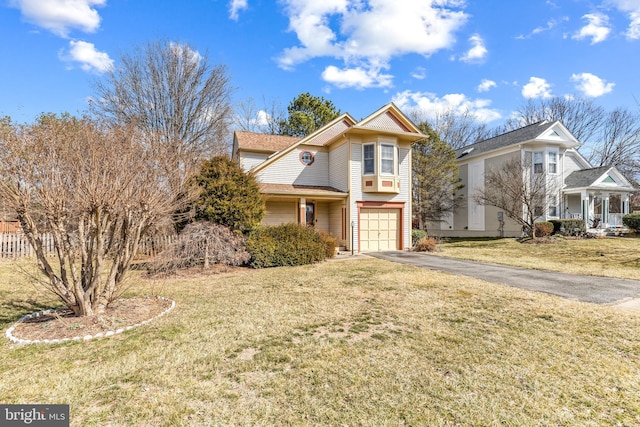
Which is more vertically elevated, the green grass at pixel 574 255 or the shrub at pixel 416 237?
the shrub at pixel 416 237

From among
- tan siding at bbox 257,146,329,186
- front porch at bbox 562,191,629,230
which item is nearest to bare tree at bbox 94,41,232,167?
tan siding at bbox 257,146,329,186

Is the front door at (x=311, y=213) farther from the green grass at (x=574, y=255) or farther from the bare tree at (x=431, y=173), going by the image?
the bare tree at (x=431, y=173)

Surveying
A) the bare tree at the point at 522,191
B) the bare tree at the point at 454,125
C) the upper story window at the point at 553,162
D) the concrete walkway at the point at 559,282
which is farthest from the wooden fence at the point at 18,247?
the upper story window at the point at 553,162

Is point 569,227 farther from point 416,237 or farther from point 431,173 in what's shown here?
point 416,237

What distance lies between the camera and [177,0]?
11.5 m

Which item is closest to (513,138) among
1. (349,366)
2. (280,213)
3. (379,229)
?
(379,229)

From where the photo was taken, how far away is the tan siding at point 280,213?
16.3 metres

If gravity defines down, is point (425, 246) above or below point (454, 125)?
below

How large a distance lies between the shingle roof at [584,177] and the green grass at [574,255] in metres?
4.93

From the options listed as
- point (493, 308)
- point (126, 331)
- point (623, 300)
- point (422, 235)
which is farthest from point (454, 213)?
point (126, 331)

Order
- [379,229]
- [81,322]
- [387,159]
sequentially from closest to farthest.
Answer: [81,322], [387,159], [379,229]

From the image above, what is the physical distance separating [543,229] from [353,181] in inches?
533

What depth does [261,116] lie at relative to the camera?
104 ft

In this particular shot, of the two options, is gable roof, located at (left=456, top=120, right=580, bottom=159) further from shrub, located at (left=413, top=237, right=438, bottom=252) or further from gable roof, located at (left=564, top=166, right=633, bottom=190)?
shrub, located at (left=413, top=237, right=438, bottom=252)
